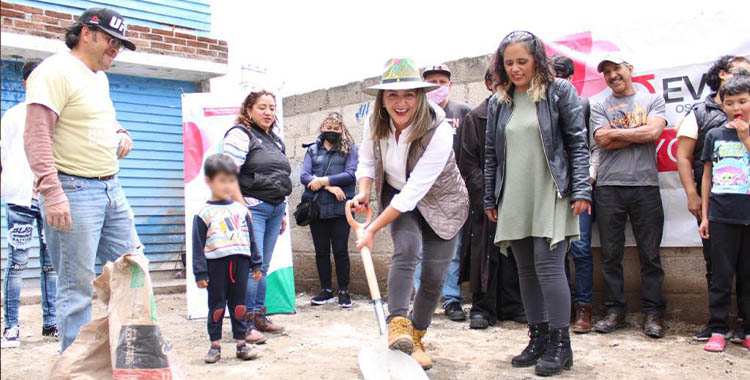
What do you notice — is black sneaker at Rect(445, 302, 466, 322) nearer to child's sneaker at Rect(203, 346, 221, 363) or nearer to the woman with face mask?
the woman with face mask

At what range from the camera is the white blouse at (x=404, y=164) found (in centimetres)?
311

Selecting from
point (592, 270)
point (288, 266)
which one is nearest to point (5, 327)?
point (288, 266)

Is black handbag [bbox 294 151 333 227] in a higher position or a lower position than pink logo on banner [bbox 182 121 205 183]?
lower

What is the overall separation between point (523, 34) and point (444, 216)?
108 cm

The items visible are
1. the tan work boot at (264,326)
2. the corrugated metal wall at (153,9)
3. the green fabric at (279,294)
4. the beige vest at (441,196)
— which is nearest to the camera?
the beige vest at (441,196)

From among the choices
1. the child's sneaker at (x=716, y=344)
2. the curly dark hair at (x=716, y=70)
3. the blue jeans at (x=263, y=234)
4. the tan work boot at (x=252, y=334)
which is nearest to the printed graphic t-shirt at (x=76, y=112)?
the blue jeans at (x=263, y=234)

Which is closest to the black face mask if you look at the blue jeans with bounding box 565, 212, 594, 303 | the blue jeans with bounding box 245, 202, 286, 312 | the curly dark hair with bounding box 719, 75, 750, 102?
the blue jeans with bounding box 245, 202, 286, 312

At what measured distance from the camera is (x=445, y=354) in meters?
3.96

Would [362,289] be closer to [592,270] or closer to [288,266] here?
[288,266]

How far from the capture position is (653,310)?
4410mm

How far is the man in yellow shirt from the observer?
2795mm

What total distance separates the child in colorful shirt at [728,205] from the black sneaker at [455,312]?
6.08ft

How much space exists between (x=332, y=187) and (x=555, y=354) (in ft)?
10.2

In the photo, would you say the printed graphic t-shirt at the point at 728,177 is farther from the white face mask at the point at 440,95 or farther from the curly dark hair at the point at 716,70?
the white face mask at the point at 440,95
